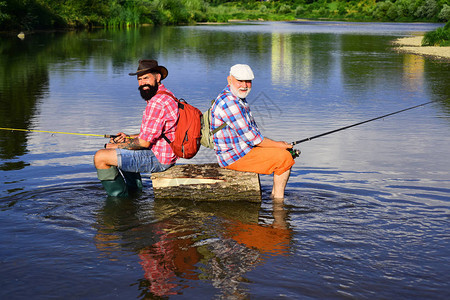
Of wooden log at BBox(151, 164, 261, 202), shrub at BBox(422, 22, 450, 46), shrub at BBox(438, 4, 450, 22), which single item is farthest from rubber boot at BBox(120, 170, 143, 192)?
shrub at BBox(438, 4, 450, 22)

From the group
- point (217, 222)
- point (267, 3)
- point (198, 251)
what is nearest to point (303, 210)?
point (217, 222)

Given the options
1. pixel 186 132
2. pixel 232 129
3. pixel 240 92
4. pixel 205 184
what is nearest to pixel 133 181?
pixel 205 184

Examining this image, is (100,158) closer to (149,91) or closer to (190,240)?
(149,91)

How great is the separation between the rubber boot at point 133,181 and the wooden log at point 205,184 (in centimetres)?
53

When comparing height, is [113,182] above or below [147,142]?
below

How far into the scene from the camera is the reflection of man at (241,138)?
Answer: 6.01 metres

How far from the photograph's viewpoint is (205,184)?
6.41m

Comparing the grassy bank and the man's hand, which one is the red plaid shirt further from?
the grassy bank

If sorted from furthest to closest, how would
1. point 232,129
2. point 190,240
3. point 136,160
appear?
1. point 136,160
2. point 232,129
3. point 190,240

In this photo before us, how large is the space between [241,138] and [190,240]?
1234 millimetres

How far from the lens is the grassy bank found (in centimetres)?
4294

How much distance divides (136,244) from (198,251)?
54cm

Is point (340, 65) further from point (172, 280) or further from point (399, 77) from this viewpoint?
point (172, 280)

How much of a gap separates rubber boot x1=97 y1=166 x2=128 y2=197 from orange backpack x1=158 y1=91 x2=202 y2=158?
2.28 feet
